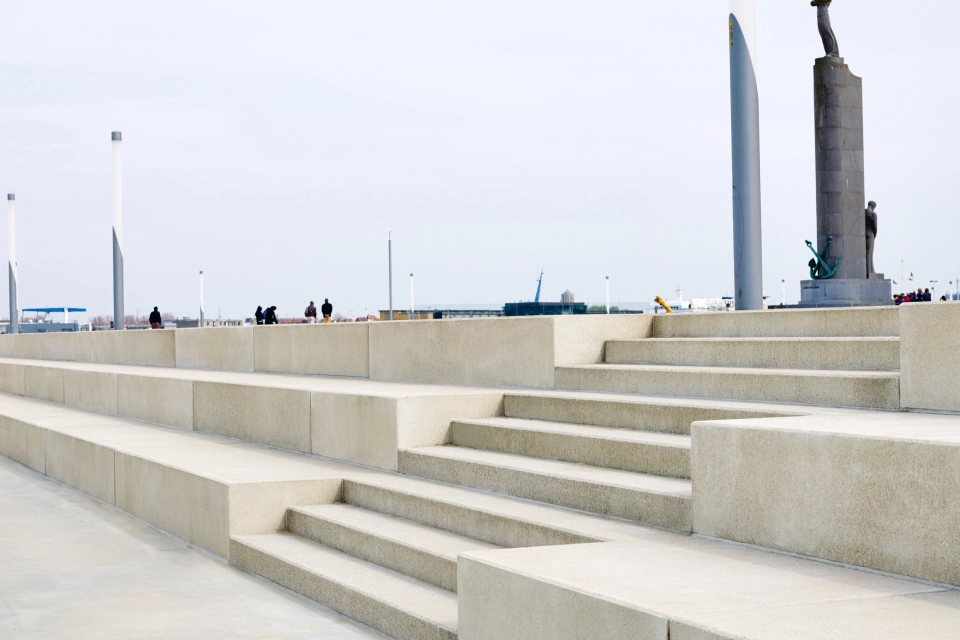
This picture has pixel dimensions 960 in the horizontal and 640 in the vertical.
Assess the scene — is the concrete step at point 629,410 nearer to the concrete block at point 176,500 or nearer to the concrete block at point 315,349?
the concrete block at point 176,500

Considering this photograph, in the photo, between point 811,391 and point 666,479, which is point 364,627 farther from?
point 811,391

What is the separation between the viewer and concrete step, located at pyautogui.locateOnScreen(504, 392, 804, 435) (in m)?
5.84

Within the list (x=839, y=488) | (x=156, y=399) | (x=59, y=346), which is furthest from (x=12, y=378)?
(x=839, y=488)

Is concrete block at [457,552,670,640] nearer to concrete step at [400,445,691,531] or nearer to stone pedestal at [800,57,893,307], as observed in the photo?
concrete step at [400,445,691,531]

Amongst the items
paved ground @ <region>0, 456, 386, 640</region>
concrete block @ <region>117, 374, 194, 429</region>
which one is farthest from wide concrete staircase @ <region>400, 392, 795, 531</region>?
concrete block @ <region>117, 374, 194, 429</region>

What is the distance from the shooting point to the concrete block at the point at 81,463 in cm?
984

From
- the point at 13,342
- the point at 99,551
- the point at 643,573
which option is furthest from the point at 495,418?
the point at 13,342

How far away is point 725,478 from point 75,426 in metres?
9.63

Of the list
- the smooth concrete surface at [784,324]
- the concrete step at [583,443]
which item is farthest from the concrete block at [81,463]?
the smooth concrete surface at [784,324]

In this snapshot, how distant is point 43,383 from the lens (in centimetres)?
1823

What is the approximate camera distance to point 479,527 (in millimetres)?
5727

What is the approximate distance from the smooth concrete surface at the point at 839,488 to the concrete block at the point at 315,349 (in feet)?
23.5

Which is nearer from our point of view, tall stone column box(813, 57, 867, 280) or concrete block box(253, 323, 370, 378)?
concrete block box(253, 323, 370, 378)

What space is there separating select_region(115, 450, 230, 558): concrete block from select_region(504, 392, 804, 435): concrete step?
2.17 meters
